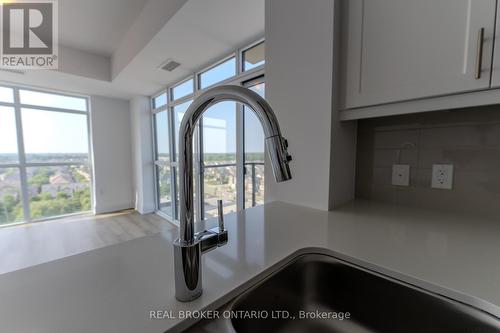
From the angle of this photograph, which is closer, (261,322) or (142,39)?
(261,322)

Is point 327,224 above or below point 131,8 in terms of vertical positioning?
below

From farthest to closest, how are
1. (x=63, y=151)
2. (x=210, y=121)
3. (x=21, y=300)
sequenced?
(x=63, y=151)
(x=210, y=121)
(x=21, y=300)

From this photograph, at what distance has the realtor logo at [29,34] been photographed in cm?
232

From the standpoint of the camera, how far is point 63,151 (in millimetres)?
4141

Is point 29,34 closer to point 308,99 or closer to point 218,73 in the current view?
point 218,73

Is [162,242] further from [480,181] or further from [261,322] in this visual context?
[480,181]

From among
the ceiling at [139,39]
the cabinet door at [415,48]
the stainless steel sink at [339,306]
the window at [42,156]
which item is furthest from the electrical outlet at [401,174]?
the window at [42,156]

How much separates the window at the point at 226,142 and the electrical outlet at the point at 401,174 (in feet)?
4.19

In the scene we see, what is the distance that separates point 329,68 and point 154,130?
4458 mm

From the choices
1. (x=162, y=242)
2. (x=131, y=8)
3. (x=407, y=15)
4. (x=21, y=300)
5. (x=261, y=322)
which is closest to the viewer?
(x=21, y=300)

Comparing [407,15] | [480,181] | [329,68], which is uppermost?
[407,15]

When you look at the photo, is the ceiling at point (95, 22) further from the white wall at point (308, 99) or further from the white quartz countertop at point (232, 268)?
the white quartz countertop at point (232, 268)

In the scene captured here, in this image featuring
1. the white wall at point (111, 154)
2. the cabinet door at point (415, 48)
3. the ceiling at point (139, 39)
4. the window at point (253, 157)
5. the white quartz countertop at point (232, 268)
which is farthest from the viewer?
the white wall at point (111, 154)

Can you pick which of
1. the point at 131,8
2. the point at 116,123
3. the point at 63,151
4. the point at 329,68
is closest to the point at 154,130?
the point at 116,123
